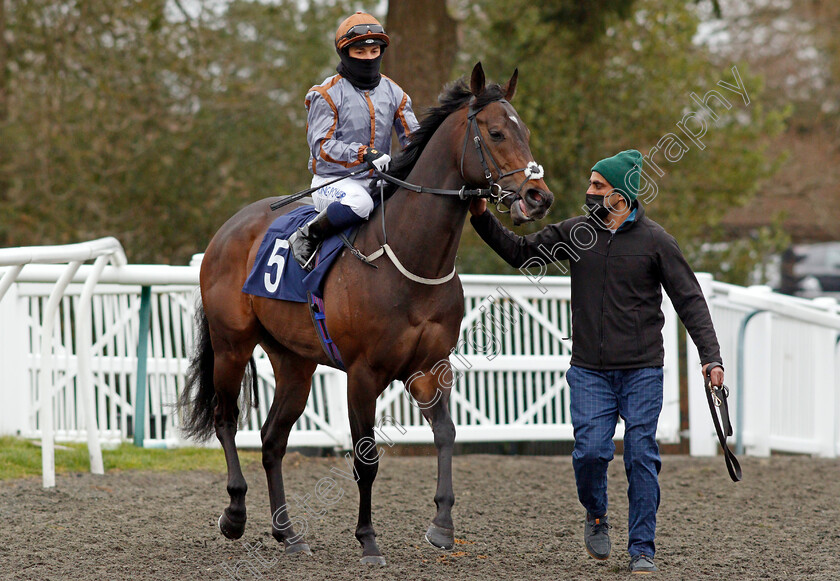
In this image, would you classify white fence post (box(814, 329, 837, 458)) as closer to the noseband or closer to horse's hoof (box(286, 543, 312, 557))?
the noseband

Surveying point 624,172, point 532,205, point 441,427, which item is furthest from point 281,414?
point 624,172

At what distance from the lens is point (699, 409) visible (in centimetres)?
763

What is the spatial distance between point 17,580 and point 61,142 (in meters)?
9.03

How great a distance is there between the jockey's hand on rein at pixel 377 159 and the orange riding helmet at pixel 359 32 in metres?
0.52

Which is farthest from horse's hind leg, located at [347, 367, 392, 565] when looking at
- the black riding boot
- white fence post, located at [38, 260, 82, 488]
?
white fence post, located at [38, 260, 82, 488]

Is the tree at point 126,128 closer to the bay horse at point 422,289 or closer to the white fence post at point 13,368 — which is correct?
the white fence post at point 13,368

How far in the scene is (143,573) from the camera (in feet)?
13.3

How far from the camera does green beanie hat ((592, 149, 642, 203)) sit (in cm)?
419

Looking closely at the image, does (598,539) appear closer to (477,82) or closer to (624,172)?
(624,172)

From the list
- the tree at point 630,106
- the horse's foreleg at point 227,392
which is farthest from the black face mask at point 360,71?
the tree at point 630,106

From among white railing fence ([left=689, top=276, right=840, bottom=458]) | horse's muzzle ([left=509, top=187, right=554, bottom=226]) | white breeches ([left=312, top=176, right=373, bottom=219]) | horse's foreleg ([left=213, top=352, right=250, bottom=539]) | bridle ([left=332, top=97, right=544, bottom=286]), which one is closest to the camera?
horse's muzzle ([left=509, top=187, right=554, bottom=226])

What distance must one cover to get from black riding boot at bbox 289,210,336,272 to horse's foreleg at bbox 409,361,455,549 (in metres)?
0.74

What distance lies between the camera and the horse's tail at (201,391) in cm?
540

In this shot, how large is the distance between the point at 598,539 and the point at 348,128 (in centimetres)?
211
